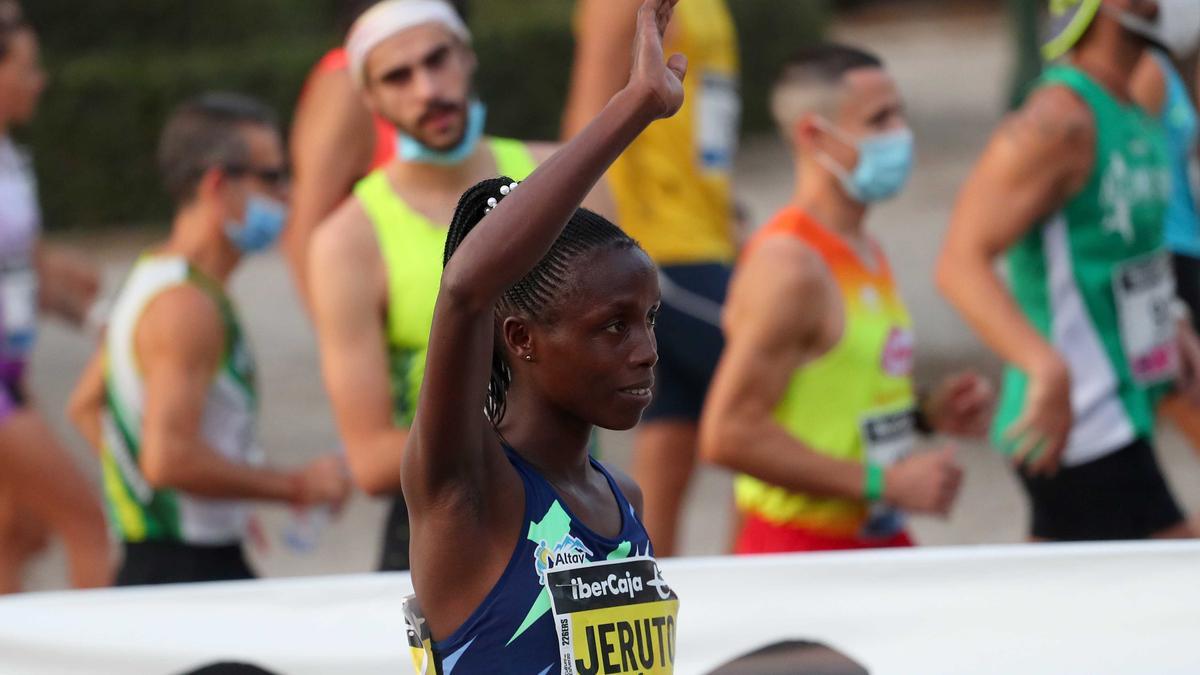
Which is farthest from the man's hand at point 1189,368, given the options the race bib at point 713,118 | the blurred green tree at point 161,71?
the blurred green tree at point 161,71

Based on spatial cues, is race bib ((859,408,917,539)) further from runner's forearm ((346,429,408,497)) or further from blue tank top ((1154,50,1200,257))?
blue tank top ((1154,50,1200,257))

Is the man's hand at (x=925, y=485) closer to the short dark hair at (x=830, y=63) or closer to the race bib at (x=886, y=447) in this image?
the race bib at (x=886, y=447)

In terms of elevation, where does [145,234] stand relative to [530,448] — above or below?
above

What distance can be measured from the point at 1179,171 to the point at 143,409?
282cm

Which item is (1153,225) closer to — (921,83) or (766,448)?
(766,448)

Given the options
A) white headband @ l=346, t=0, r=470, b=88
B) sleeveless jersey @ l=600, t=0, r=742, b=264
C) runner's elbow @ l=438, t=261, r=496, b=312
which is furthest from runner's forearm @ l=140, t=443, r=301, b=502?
runner's elbow @ l=438, t=261, r=496, b=312

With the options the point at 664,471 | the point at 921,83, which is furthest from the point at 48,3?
the point at 664,471

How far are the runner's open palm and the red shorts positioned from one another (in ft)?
7.31

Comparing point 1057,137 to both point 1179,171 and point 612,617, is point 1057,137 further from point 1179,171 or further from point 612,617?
point 612,617

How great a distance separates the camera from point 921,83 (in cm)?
2012

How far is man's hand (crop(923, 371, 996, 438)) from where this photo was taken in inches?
172

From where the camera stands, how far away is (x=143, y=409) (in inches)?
185

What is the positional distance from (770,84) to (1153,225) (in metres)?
13.2

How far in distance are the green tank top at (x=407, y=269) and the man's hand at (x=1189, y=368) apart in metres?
1.77
